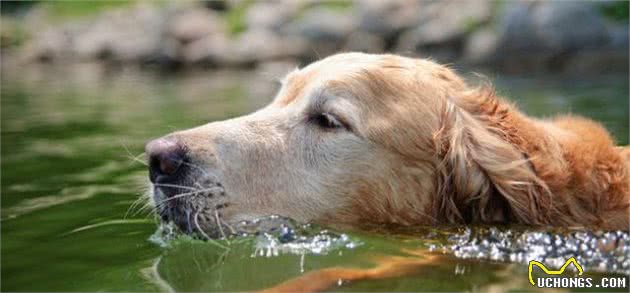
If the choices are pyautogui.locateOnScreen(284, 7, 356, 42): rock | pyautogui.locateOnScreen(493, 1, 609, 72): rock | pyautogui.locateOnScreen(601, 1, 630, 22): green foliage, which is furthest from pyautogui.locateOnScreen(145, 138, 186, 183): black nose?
pyautogui.locateOnScreen(284, 7, 356, 42): rock

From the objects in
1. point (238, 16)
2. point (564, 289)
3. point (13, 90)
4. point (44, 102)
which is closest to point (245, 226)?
point (564, 289)

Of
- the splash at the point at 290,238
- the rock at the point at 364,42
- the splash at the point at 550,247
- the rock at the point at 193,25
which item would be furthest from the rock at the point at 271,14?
the splash at the point at 550,247

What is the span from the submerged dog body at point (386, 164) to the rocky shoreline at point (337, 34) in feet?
47.9

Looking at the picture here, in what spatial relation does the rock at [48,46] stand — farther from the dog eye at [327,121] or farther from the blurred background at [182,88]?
the dog eye at [327,121]

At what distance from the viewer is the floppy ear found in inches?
198

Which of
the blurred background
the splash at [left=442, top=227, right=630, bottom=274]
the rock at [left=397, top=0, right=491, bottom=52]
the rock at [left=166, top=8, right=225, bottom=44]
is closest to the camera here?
the splash at [left=442, top=227, right=630, bottom=274]

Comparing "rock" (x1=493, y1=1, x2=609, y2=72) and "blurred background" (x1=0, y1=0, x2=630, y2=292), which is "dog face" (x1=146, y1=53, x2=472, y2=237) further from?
"rock" (x1=493, y1=1, x2=609, y2=72)

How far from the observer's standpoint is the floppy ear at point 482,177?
198 inches

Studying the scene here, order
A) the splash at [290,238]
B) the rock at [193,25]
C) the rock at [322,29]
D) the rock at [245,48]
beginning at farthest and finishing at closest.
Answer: the rock at [193,25] < the rock at [245,48] < the rock at [322,29] < the splash at [290,238]

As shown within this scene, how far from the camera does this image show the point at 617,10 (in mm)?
19734

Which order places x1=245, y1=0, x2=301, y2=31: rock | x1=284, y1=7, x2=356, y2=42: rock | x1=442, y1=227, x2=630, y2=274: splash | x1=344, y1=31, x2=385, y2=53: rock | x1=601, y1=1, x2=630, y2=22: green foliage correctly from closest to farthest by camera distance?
1. x1=442, y1=227, x2=630, y2=274: splash
2. x1=601, y1=1, x2=630, y2=22: green foliage
3. x1=344, y1=31, x2=385, y2=53: rock
4. x1=284, y1=7, x2=356, y2=42: rock
5. x1=245, y1=0, x2=301, y2=31: rock

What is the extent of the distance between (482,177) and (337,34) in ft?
61.5

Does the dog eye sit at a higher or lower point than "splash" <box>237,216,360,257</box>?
→ higher

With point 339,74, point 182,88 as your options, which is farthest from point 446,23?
point 339,74
